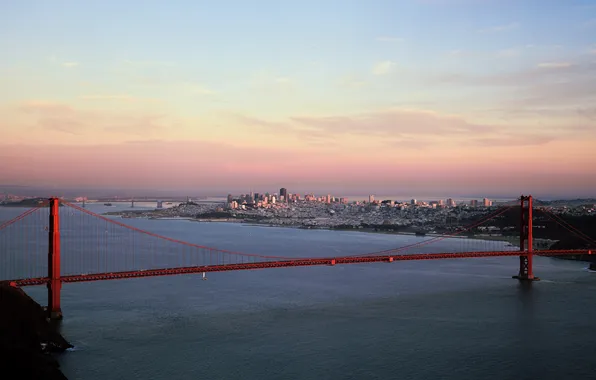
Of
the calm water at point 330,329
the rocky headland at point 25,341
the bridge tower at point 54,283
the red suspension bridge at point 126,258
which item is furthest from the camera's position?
the red suspension bridge at point 126,258

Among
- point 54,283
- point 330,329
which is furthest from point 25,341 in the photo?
point 330,329

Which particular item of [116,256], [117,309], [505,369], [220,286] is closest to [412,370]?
[505,369]

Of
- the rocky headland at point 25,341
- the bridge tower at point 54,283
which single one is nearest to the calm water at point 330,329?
the bridge tower at point 54,283

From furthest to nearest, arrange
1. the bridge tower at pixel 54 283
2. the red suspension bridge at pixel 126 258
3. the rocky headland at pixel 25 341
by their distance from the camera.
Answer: the red suspension bridge at pixel 126 258
the bridge tower at pixel 54 283
the rocky headland at pixel 25 341

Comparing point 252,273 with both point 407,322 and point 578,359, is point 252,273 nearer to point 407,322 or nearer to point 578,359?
point 407,322

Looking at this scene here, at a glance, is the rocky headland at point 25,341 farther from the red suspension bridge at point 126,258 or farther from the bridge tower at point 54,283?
the red suspension bridge at point 126,258

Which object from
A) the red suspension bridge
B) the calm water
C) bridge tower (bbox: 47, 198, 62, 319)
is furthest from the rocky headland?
the red suspension bridge

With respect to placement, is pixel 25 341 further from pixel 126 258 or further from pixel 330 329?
pixel 126 258

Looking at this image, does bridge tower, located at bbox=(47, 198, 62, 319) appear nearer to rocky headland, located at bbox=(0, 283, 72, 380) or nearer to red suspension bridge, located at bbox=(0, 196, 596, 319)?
red suspension bridge, located at bbox=(0, 196, 596, 319)

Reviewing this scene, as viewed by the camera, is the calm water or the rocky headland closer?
the rocky headland

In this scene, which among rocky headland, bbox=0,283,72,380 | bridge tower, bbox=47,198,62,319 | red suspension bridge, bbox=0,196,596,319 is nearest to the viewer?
rocky headland, bbox=0,283,72,380
